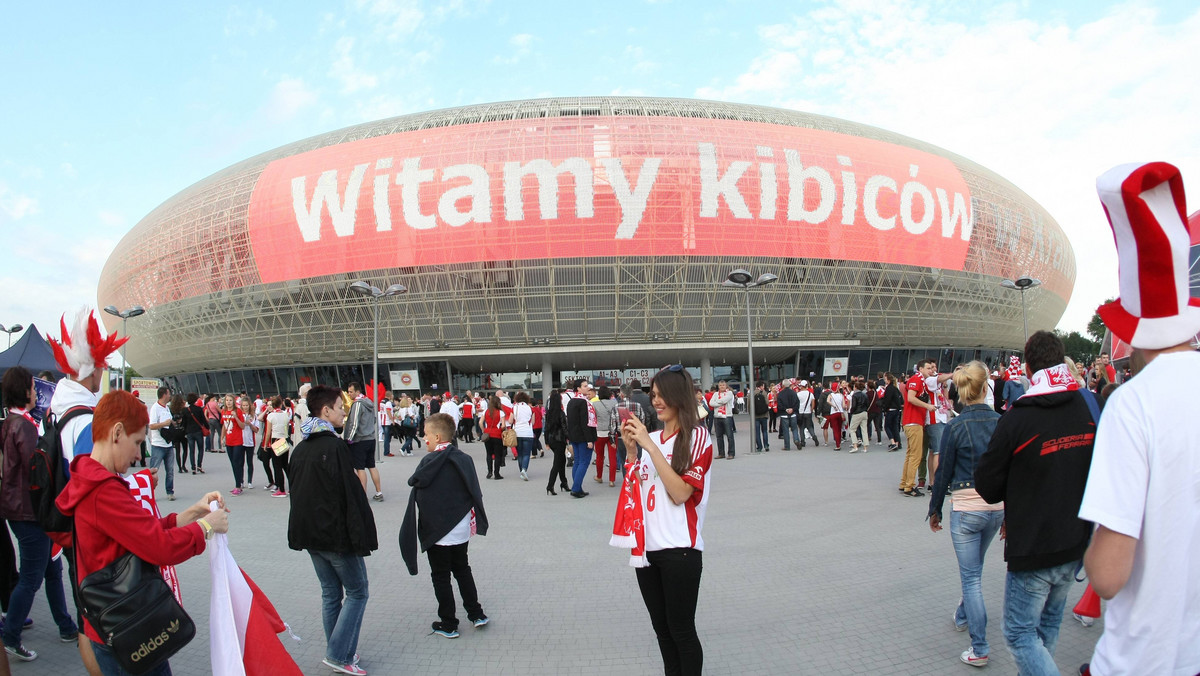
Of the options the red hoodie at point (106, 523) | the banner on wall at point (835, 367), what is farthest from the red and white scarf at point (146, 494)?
the banner on wall at point (835, 367)

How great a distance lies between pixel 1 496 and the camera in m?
4.57

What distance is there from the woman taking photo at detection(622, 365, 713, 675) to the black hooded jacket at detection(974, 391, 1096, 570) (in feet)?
4.72

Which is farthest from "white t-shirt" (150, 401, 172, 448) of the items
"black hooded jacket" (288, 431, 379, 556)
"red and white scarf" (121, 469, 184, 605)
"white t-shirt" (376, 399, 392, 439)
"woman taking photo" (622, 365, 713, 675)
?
"woman taking photo" (622, 365, 713, 675)

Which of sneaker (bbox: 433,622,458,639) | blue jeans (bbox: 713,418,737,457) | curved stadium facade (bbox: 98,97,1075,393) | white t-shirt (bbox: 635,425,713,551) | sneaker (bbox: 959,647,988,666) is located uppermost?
curved stadium facade (bbox: 98,97,1075,393)

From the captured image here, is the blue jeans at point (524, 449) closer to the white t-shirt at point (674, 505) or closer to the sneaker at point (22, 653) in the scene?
the sneaker at point (22, 653)

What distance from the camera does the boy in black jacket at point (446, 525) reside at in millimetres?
4695

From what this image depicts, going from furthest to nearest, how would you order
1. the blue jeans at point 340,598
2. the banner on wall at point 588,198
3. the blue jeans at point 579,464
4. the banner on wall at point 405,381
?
the banner on wall at point 405,381
the banner on wall at point 588,198
the blue jeans at point 579,464
the blue jeans at point 340,598

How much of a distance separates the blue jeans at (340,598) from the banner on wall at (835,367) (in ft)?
104

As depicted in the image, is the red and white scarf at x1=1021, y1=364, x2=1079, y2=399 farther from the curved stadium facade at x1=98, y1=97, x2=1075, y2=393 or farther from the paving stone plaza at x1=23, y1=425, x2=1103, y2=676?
the curved stadium facade at x1=98, y1=97, x2=1075, y2=393

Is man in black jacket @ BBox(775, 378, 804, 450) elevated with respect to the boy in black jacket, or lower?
lower

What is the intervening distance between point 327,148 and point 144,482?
34455 mm

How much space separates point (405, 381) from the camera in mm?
34344

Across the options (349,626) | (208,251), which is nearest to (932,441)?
(349,626)

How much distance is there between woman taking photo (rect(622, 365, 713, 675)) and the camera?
10.2 ft
